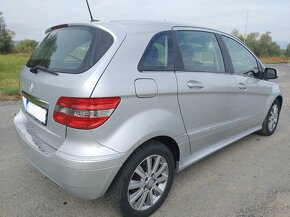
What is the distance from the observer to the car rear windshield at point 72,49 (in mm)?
2176

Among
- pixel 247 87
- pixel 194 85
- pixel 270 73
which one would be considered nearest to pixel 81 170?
pixel 194 85

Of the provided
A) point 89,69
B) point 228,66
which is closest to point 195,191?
point 228,66

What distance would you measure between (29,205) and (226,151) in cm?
269

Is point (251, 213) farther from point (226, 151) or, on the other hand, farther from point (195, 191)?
point (226, 151)

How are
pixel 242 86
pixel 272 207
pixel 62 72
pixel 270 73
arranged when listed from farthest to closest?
pixel 270 73 < pixel 242 86 < pixel 272 207 < pixel 62 72

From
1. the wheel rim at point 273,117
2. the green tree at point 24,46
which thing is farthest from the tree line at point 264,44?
the wheel rim at point 273,117

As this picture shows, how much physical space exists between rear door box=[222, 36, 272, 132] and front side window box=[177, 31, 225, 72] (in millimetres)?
280

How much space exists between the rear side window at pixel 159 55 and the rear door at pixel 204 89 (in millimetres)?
131

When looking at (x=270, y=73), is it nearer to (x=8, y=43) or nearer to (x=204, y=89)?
(x=204, y=89)

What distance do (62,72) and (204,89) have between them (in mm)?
1420

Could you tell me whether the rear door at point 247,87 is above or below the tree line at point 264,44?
above

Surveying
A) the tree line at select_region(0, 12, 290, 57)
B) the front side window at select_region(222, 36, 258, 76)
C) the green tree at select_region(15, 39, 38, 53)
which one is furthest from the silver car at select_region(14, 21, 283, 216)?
the tree line at select_region(0, 12, 290, 57)

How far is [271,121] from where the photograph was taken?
15.4ft

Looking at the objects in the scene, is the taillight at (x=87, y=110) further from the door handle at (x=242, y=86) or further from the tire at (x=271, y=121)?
the tire at (x=271, y=121)
